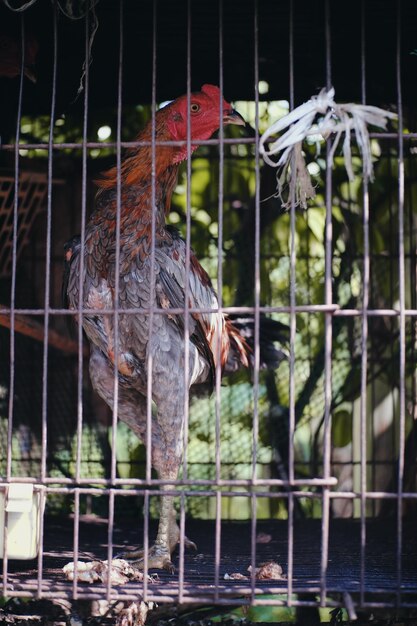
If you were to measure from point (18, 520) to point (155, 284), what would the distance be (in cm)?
140

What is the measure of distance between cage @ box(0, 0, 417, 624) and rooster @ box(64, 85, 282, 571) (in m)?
0.03

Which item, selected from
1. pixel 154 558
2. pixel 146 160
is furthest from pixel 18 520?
pixel 146 160

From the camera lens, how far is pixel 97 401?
249 inches

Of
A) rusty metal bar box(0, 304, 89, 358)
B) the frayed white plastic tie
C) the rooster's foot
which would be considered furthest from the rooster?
the frayed white plastic tie

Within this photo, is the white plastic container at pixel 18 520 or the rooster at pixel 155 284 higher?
the rooster at pixel 155 284

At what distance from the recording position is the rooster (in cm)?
421

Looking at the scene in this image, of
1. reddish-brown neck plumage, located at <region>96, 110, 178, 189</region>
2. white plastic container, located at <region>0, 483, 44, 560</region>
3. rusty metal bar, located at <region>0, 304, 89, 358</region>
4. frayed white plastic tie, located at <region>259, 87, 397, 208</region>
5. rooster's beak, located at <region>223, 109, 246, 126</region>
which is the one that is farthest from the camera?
rusty metal bar, located at <region>0, 304, 89, 358</region>

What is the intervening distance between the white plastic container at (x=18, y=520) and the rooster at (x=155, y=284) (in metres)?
0.87

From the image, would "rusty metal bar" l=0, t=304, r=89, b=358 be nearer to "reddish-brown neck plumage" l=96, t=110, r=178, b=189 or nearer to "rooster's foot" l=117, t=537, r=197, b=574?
"reddish-brown neck plumage" l=96, t=110, r=178, b=189

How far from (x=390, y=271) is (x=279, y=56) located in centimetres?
200

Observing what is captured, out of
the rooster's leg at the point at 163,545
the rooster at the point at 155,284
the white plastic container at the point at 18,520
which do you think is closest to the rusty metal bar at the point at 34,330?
the rooster at the point at 155,284

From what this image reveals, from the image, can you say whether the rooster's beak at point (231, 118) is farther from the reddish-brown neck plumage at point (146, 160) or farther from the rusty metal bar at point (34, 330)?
the rusty metal bar at point (34, 330)

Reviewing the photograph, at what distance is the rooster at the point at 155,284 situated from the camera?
13.8 feet

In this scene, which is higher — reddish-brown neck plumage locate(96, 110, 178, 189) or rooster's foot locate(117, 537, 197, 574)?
reddish-brown neck plumage locate(96, 110, 178, 189)
